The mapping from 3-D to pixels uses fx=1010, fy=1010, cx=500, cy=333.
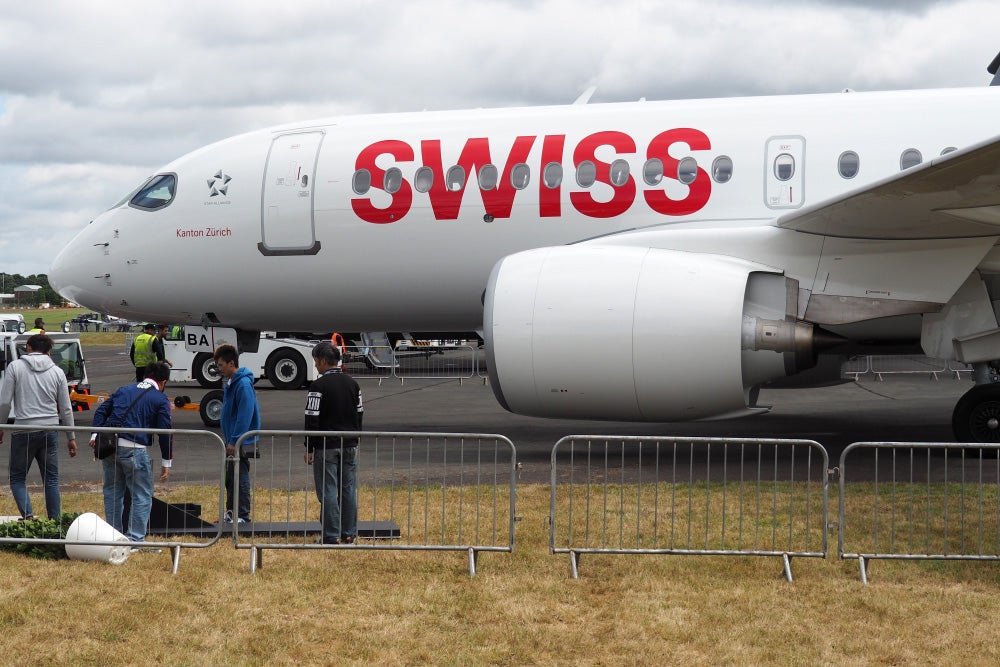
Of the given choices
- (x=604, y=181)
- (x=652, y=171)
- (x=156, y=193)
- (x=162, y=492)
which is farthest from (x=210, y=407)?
(x=652, y=171)

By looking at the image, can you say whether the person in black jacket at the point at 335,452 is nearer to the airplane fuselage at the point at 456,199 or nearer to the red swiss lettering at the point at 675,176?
the airplane fuselage at the point at 456,199

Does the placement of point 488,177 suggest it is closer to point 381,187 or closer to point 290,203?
point 381,187

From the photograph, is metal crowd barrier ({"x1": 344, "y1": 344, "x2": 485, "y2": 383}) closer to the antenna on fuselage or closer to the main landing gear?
the antenna on fuselage

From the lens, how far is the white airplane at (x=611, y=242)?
9344mm

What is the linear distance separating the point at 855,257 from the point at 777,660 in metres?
5.82

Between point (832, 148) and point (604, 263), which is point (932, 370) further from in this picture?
point (604, 263)

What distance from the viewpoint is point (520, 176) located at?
11430mm

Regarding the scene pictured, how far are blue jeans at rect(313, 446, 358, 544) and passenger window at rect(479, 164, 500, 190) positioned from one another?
5.14 metres

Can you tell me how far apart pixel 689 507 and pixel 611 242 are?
4.11m

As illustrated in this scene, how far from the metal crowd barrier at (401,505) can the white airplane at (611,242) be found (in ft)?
4.19

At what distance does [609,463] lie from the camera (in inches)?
429

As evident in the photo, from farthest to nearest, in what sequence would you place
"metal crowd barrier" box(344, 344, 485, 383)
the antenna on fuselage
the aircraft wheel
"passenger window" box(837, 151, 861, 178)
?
"metal crowd barrier" box(344, 344, 485, 383) → the antenna on fuselage → "passenger window" box(837, 151, 861, 178) → the aircraft wheel

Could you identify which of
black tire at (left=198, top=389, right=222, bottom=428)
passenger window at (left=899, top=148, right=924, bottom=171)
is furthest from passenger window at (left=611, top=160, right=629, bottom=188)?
black tire at (left=198, top=389, right=222, bottom=428)

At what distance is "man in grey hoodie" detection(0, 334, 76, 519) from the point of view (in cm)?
776
